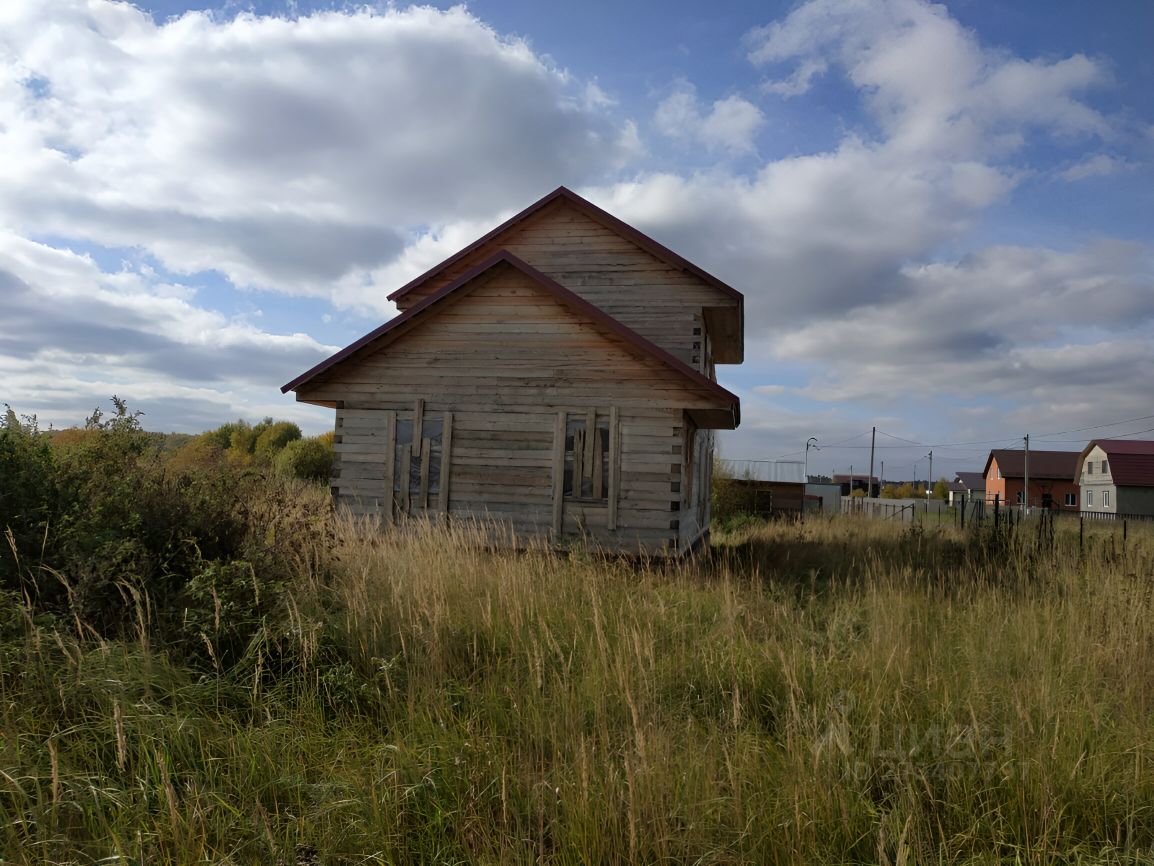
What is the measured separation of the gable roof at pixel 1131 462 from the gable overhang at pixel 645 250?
164 ft

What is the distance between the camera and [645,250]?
1555cm

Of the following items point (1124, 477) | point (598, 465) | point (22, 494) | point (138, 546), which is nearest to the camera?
point (138, 546)

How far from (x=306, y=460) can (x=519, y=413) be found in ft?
69.1

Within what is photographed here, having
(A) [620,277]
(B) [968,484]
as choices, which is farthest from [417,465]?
(B) [968,484]

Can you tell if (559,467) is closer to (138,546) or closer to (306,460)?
(138,546)

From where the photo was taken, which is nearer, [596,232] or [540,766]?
[540,766]

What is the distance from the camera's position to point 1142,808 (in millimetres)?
3203

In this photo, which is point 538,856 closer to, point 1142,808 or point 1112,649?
point 1142,808

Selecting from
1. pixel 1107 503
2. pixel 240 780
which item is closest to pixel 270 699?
pixel 240 780

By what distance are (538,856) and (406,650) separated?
2.18 metres

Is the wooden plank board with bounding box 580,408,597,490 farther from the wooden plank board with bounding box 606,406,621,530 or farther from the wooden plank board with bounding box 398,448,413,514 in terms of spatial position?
the wooden plank board with bounding box 398,448,413,514

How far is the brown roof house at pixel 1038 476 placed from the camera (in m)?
63.6

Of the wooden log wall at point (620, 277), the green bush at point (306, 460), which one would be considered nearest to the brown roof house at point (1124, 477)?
the wooden log wall at point (620, 277)

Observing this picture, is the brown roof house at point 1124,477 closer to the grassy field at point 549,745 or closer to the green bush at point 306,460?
the green bush at point 306,460
